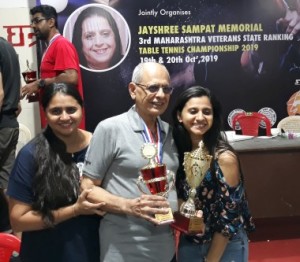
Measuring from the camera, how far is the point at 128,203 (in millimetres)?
1549

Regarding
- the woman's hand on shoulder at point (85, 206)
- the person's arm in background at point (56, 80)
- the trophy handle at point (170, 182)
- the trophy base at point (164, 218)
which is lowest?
the trophy base at point (164, 218)

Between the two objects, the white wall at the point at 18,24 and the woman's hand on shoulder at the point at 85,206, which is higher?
the white wall at the point at 18,24

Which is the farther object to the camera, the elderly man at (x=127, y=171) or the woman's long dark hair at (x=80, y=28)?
the woman's long dark hair at (x=80, y=28)

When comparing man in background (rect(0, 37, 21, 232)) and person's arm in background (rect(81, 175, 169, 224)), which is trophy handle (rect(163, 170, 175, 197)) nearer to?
person's arm in background (rect(81, 175, 169, 224))

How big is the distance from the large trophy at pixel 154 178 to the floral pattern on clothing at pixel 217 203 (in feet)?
0.61

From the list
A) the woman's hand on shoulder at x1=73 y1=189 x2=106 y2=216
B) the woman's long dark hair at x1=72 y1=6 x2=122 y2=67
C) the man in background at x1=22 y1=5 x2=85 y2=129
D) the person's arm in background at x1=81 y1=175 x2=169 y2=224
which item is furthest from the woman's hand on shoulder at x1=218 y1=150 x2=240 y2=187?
the woman's long dark hair at x1=72 y1=6 x2=122 y2=67

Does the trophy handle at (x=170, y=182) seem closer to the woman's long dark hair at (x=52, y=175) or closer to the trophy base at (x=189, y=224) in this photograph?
the trophy base at (x=189, y=224)

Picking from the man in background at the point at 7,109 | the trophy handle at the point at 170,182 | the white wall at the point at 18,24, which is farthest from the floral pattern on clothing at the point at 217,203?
the white wall at the point at 18,24

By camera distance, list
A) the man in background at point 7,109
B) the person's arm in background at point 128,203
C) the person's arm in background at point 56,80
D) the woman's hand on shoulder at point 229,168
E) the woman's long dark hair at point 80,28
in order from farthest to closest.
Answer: the woman's long dark hair at point 80,28 < the person's arm in background at point 56,80 < the man in background at point 7,109 < the woman's hand on shoulder at point 229,168 < the person's arm in background at point 128,203

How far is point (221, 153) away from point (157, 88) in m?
0.36

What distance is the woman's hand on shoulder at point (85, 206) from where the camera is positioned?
1568 mm

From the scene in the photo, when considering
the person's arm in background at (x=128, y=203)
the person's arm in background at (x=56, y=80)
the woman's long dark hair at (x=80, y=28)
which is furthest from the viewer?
the woman's long dark hair at (x=80, y=28)

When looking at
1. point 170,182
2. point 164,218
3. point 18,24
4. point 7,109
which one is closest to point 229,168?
point 170,182

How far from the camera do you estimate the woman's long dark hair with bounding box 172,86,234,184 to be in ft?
5.77
